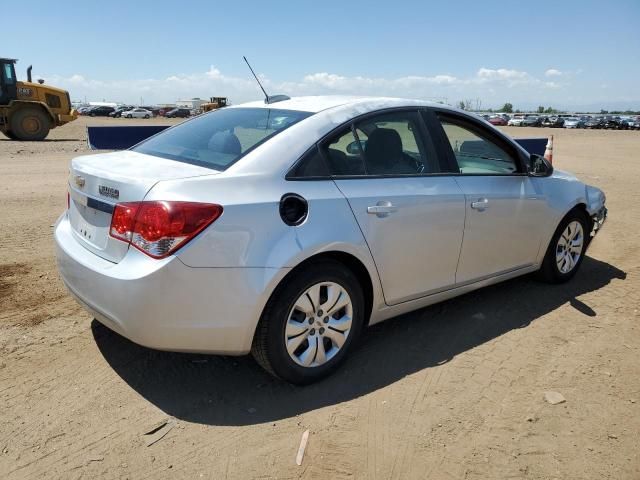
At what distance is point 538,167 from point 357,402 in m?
2.63

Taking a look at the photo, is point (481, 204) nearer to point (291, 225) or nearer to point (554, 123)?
point (291, 225)

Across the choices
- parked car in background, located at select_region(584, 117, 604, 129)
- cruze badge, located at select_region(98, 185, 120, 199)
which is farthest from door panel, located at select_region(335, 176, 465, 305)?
parked car in background, located at select_region(584, 117, 604, 129)

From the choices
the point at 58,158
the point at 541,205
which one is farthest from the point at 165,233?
the point at 58,158

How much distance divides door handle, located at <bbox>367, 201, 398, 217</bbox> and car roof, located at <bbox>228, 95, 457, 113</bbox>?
0.65 meters

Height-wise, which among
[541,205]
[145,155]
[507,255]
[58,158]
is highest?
[145,155]

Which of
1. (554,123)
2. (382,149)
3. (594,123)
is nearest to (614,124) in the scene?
(594,123)

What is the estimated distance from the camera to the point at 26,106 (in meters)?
21.4

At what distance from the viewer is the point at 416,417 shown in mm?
2908

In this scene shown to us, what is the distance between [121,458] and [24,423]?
63 cm

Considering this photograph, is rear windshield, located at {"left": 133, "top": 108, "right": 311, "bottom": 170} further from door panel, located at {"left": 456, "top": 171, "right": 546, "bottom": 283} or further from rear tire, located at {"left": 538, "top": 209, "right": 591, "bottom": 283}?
rear tire, located at {"left": 538, "top": 209, "right": 591, "bottom": 283}

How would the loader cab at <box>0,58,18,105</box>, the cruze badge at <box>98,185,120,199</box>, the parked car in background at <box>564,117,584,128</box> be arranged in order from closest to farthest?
1. the cruze badge at <box>98,185,120,199</box>
2. the loader cab at <box>0,58,18,105</box>
3. the parked car in background at <box>564,117,584,128</box>

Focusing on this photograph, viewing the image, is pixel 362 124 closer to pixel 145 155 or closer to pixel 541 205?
pixel 145 155

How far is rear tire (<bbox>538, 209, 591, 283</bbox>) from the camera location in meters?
4.75

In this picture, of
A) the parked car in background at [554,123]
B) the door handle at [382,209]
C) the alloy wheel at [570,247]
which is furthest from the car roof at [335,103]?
the parked car in background at [554,123]
